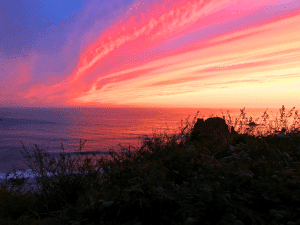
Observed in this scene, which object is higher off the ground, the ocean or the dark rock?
the dark rock

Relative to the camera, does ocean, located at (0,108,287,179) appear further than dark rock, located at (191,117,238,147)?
Yes

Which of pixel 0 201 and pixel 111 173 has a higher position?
pixel 111 173

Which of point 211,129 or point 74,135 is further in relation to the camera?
point 74,135

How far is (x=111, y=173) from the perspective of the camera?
4.02m

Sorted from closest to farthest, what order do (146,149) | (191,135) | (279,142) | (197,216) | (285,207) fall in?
(197,216), (285,207), (279,142), (146,149), (191,135)

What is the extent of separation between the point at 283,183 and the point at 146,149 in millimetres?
3919

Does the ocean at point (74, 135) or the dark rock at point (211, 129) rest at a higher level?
the dark rock at point (211, 129)

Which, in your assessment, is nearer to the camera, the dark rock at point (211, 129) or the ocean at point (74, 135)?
the dark rock at point (211, 129)

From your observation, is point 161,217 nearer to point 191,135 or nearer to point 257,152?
point 257,152

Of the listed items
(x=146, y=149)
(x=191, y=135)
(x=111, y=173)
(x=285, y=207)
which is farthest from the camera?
(x=191, y=135)

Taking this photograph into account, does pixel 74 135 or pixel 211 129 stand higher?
pixel 211 129

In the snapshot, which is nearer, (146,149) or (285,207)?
(285,207)

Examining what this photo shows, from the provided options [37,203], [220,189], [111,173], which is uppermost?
[220,189]

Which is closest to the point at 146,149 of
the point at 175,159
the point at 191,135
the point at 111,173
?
Result: the point at 175,159
